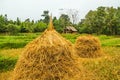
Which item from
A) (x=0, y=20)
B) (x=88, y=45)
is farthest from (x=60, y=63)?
(x=0, y=20)

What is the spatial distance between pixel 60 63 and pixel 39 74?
58cm

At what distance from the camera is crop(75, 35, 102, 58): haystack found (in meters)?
18.2

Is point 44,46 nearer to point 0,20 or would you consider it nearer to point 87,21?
point 0,20

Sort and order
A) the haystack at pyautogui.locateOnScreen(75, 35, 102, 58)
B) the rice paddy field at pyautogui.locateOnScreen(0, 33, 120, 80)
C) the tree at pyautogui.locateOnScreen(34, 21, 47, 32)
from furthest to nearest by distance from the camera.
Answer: the tree at pyautogui.locateOnScreen(34, 21, 47, 32), the haystack at pyautogui.locateOnScreen(75, 35, 102, 58), the rice paddy field at pyautogui.locateOnScreen(0, 33, 120, 80)

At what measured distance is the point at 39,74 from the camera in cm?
834

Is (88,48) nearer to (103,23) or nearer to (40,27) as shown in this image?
(103,23)

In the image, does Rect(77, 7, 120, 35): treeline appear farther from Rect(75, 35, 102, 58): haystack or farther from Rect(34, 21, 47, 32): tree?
Rect(75, 35, 102, 58): haystack

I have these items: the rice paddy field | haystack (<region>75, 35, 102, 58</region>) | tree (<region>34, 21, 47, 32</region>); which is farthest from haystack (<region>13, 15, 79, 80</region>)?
tree (<region>34, 21, 47, 32</region>)

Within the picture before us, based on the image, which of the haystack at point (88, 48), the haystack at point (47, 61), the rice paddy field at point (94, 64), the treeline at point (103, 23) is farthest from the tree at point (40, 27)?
the haystack at point (47, 61)

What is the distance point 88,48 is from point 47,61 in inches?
393

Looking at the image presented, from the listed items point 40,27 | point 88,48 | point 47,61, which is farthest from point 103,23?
point 47,61

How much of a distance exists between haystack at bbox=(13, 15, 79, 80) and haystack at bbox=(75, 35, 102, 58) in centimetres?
935

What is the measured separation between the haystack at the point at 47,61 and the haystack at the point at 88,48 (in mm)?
9353

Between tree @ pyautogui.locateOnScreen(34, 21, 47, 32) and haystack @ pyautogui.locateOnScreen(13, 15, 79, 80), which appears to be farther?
tree @ pyautogui.locateOnScreen(34, 21, 47, 32)
